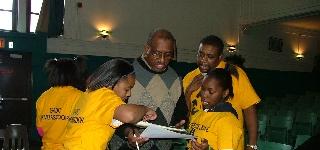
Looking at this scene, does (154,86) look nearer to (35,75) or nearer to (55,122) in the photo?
(55,122)

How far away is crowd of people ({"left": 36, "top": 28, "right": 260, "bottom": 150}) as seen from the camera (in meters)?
2.00

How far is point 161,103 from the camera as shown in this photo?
2.58 m

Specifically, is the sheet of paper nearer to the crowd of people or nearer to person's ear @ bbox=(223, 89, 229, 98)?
the crowd of people

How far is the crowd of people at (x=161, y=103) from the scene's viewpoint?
2.00 meters

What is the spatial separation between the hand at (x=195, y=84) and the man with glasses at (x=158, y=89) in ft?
0.26

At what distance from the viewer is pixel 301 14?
11.8 metres

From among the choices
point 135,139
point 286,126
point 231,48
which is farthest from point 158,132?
point 231,48

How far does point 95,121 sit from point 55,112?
1.30m

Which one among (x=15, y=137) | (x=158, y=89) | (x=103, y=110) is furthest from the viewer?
(x=15, y=137)

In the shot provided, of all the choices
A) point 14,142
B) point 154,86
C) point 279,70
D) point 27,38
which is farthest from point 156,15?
point 154,86

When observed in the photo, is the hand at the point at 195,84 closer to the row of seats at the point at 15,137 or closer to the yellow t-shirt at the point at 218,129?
the yellow t-shirt at the point at 218,129

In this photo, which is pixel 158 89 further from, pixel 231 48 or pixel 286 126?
pixel 231 48

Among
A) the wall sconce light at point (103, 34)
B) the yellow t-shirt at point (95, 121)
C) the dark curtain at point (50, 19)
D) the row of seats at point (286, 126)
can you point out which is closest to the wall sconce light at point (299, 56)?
the row of seats at point (286, 126)

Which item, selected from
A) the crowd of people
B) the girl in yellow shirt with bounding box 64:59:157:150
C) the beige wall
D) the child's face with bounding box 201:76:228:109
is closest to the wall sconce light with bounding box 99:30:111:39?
the beige wall
